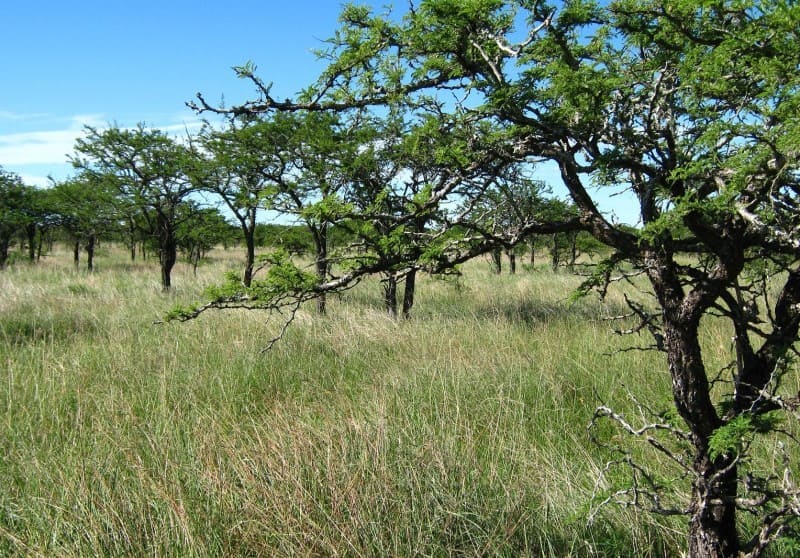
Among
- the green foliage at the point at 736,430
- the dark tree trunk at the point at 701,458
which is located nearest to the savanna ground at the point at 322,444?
the dark tree trunk at the point at 701,458

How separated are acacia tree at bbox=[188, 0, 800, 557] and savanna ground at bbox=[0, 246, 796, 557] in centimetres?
30

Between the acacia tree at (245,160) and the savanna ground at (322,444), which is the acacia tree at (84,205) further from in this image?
the savanna ground at (322,444)

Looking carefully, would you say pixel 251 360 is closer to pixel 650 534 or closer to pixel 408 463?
pixel 408 463

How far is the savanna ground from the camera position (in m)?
2.35

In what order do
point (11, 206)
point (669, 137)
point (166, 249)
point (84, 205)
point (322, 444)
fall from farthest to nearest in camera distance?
1. point (11, 206)
2. point (84, 205)
3. point (166, 249)
4. point (322, 444)
5. point (669, 137)

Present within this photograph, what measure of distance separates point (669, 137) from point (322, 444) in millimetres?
2365

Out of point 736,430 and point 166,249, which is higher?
point 166,249

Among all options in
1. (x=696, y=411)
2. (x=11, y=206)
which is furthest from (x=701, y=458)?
(x=11, y=206)

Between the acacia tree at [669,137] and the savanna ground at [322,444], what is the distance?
30cm

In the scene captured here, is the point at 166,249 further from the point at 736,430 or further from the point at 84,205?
the point at 736,430

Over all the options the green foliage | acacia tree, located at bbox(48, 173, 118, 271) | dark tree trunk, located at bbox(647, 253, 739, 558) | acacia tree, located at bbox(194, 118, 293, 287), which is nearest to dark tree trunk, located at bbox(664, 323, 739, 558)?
dark tree trunk, located at bbox(647, 253, 739, 558)

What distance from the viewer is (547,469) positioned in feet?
9.66

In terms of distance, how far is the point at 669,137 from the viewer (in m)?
1.72

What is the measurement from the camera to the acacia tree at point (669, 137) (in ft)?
5.38
